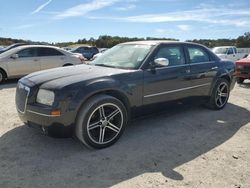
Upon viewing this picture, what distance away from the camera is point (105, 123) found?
452 cm

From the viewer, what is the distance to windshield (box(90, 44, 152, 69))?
16.9 ft

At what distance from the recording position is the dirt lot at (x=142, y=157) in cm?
355

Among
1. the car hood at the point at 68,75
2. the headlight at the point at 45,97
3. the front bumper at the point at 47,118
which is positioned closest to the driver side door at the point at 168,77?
the car hood at the point at 68,75

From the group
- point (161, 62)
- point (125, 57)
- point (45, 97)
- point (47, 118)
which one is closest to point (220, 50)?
point (125, 57)

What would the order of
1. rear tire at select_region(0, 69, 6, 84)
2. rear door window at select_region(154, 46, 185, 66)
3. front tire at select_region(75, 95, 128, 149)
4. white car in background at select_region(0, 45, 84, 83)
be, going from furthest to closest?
1. white car in background at select_region(0, 45, 84, 83)
2. rear tire at select_region(0, 69, 6, 84)
3. rear door window at select_region(154, 46, 185, 66)
4. front tire at select_region(75, 95, 128, 149)

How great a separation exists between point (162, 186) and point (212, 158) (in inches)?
44.7

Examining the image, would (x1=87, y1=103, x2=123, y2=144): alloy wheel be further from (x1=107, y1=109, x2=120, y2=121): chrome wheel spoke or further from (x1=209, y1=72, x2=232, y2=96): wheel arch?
(x1=209, y1=72, x2=232, y2=96): wheel arch

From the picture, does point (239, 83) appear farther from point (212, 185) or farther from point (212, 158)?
point (212, 185)

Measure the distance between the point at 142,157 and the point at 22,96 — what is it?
204 cm

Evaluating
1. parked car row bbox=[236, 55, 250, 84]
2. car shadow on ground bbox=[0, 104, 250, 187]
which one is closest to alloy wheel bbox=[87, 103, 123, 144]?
car shadow on ground bbox=[0, 104, 250, 187]

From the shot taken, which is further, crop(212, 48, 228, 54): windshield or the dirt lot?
crop(212, 48, 228, 54): windshield

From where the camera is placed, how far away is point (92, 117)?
4.46 m

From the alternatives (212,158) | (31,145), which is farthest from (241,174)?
(31,145)

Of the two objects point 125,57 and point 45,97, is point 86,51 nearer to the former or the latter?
point 125,57
